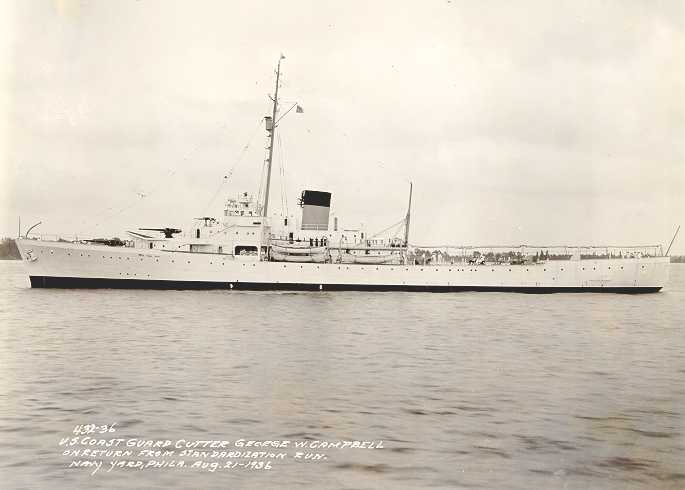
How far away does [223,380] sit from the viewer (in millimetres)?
12023

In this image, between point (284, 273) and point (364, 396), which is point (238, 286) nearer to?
point (284, 273)

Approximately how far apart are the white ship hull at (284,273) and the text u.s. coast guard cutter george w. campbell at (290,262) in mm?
54

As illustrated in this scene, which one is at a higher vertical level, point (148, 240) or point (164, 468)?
point (148, 240)

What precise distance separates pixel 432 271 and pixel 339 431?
31.1 metres

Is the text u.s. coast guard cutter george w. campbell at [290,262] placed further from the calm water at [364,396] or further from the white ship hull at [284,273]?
the calm water at [364,396]

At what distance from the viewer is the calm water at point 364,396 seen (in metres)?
7.35

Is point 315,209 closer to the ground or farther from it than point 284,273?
farther from it

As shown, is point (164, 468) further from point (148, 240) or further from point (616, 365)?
point (148, 240)

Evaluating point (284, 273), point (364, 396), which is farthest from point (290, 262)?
point (364, 396)

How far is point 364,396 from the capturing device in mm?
11031

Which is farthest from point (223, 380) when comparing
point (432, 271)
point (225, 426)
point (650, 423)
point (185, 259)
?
point (432, 271)

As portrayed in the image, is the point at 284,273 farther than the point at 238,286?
Yes

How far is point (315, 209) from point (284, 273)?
4.85 m

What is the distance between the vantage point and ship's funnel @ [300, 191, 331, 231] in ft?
130
